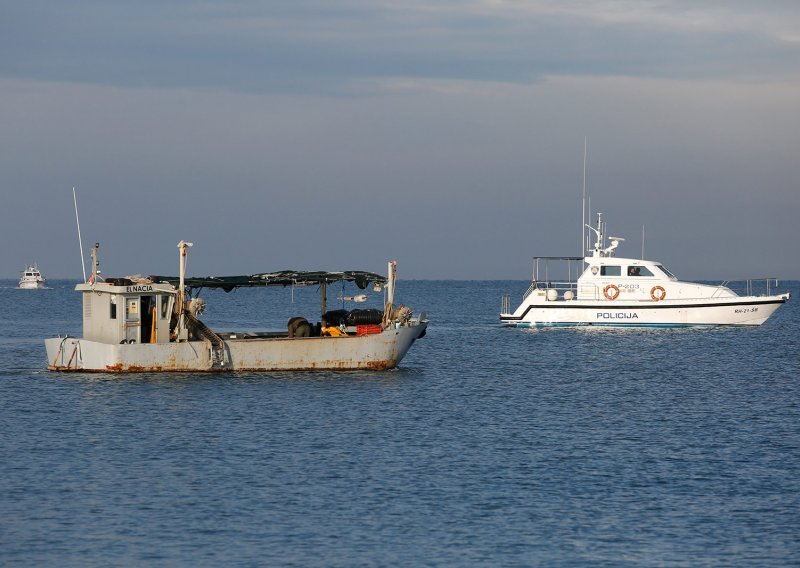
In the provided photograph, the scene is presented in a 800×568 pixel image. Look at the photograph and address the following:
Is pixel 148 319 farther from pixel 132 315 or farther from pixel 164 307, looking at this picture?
pixel 164 307

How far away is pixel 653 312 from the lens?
229 ft

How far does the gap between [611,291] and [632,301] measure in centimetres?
135

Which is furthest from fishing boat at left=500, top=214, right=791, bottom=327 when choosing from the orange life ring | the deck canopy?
the deck canopy

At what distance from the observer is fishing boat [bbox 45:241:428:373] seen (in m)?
42.1

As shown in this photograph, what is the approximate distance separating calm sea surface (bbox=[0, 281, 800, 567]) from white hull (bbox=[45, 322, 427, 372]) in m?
0.59

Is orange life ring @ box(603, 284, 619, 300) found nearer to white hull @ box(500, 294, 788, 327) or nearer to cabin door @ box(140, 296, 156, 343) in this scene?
white hull @ box(500, 294, 788, 327)

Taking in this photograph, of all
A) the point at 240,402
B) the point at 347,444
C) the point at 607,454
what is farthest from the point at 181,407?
the point at 607,454

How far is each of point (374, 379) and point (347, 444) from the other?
12450mm

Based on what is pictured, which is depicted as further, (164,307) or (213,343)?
(213,343)

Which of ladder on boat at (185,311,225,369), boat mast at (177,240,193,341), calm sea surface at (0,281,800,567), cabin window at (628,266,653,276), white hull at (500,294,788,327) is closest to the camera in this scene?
calm sea surface at (0,281,800,567)

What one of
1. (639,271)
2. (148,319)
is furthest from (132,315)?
(639,271)

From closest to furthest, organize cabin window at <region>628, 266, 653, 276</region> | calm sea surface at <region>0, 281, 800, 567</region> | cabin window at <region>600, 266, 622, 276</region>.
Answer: calm sea surface at <region>0, 281, 800, 567</region>, cabin window at <region>628, 266, 653, 276</region>, cabin window at <region>600, 266, 622, 276</region>

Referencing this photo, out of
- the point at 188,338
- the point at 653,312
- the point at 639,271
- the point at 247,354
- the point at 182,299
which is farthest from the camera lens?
the point at 653,312

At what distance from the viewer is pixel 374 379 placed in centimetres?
4356
